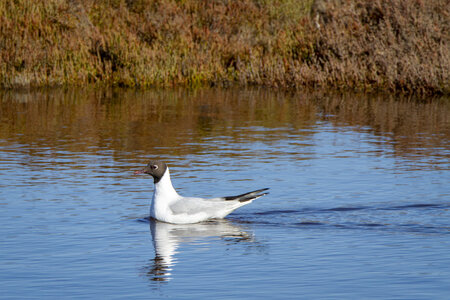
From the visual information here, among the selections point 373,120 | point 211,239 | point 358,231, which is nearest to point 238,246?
point 211,239

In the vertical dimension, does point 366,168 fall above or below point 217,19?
below

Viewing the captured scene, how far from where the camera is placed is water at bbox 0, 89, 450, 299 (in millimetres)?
7539

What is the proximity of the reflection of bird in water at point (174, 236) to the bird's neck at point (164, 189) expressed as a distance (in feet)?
1.06

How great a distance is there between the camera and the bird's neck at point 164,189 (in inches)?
408

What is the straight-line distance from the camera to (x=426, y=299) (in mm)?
6887

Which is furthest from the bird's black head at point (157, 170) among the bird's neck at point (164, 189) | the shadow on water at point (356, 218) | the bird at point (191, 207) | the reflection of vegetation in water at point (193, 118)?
the reflection of vegetation in water at point (193, 118)

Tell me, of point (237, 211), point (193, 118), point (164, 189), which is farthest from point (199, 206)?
point (193, 118)

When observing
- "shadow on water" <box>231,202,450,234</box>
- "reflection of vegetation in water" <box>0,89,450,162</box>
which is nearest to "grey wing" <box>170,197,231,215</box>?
"shadow on water" <box>231,202,450,234</box>

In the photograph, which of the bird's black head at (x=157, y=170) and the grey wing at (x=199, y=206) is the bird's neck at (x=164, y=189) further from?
the grey wing at (x=199, y=206)

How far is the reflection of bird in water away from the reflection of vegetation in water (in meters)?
5.18

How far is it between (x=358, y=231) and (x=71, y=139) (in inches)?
342

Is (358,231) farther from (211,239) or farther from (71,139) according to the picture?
(71,139)

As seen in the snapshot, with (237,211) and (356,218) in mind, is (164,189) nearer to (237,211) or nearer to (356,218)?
(237,211)

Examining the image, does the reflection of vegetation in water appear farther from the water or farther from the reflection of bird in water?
the reflection of bird in water
